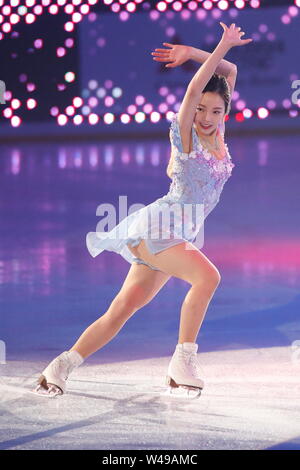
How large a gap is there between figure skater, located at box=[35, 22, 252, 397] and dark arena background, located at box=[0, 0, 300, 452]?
141mm

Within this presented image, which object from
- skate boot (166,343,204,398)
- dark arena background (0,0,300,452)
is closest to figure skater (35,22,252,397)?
skate boot (166,343,204,398)

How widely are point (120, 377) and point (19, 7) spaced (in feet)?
42.5

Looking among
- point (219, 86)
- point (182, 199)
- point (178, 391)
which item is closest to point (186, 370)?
point (178, 391)

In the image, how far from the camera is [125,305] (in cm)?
388

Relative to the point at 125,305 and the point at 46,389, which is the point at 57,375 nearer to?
the point at 46,389

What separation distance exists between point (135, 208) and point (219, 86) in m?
3.99

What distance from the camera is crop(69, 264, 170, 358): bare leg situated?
3877 mm

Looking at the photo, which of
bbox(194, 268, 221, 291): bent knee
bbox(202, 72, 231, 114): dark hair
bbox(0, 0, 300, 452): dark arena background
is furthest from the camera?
bbox(202, 72, 231, 114): dark hair

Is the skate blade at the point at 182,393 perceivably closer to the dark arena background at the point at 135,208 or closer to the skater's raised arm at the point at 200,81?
the dark arena background at the point at 135,208

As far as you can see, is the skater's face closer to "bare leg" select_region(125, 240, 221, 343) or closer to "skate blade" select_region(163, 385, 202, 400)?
"bare leg" select_region(125, 240, 221, 343)

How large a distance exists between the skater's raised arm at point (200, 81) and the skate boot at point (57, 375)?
35.4 inches

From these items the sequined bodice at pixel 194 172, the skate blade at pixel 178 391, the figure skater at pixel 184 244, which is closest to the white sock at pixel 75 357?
the figure skater at pixel 184 244

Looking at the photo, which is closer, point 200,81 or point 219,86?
point 200,81

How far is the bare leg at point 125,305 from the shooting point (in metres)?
3.88
